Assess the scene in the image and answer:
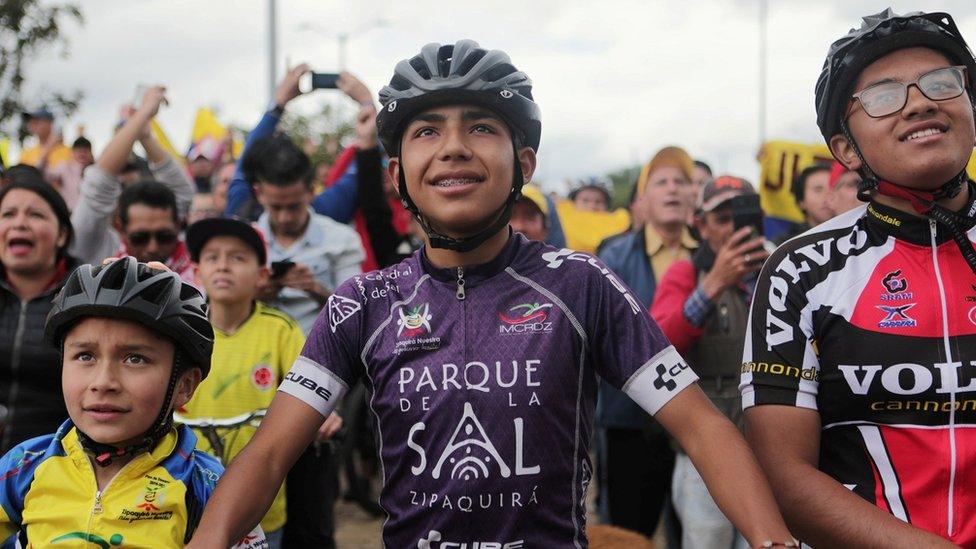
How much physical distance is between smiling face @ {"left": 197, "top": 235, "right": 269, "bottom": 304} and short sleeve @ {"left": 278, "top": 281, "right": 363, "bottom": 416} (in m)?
2.34

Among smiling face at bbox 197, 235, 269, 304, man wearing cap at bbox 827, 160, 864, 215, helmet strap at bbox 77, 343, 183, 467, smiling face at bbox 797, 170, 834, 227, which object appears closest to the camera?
helmet strap at bbox 77, 343, 183, 467

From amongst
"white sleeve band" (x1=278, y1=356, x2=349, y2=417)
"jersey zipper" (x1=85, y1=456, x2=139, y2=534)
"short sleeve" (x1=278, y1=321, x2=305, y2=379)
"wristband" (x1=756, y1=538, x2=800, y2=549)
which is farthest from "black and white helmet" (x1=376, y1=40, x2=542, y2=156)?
"short sleeve" (x1=278, y1=321, x2=305, y2=379)

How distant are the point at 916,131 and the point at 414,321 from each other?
59.1 inches

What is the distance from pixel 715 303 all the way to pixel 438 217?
2.72 meters

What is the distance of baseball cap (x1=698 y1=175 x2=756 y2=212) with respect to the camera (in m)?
5.91

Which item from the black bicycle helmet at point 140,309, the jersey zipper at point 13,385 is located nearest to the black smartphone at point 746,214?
the black bicycle helmet at point 140,309

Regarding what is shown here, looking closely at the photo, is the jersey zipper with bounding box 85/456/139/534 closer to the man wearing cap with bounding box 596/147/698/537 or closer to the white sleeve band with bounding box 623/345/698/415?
the white sleeve band with bounding box 623/345/698/415

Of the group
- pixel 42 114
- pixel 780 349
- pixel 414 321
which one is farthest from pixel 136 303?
pixel 42 114

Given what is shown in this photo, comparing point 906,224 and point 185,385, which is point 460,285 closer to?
point 185,385

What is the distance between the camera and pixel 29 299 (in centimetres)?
523

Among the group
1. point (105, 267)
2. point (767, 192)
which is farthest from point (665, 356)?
point (767, 192)

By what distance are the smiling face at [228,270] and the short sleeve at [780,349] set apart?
2.94 metres

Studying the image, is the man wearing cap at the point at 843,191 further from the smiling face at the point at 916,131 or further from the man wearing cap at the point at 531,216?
the smiling face at the point at 916,131

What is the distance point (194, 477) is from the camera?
3.42 meters
